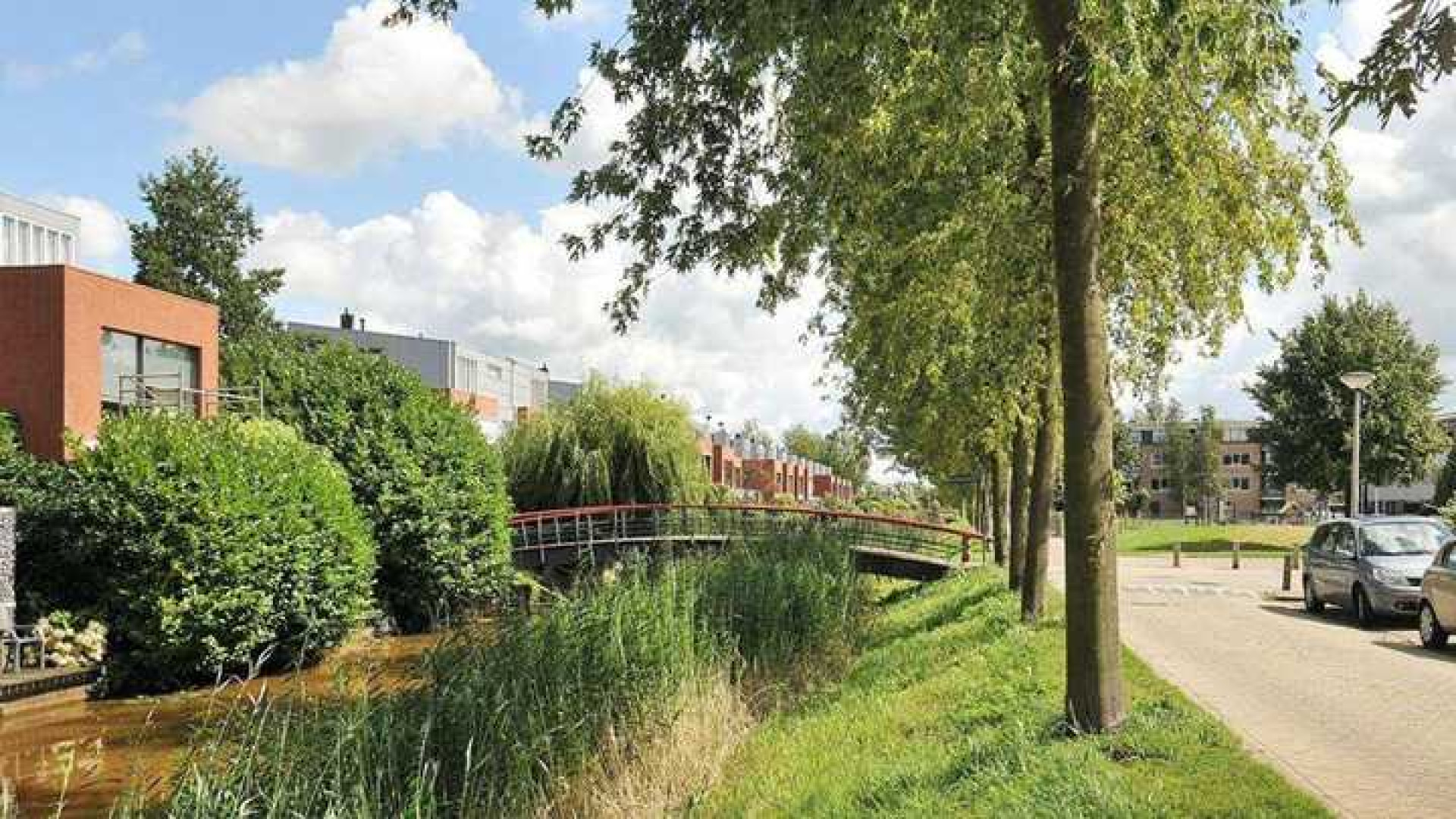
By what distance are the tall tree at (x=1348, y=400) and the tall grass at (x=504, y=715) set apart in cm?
3377

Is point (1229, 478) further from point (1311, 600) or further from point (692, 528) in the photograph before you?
point (1311, 600)

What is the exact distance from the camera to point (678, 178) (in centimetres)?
1053

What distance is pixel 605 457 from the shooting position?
36.3 metres

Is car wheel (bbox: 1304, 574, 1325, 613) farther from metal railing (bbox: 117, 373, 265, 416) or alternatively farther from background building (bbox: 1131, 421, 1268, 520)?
background building (bbox: 1131, 421, 1268, 520)

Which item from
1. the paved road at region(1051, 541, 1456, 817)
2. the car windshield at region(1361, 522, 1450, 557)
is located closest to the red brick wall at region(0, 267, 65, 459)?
the paved road at region(1051, 541, 1456, 817)

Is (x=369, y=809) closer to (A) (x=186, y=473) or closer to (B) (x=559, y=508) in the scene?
(A) (x=186, y=473)

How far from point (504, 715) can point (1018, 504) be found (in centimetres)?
1293

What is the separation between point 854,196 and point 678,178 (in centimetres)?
163

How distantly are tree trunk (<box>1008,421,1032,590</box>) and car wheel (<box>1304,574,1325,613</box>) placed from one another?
4423 millimetres

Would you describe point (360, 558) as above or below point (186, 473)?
below

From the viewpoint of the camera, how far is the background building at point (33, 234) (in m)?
39.5

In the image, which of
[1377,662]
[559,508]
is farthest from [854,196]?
[559,508]

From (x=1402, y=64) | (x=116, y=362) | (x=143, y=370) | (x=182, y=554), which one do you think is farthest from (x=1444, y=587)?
(x=143, y=370)

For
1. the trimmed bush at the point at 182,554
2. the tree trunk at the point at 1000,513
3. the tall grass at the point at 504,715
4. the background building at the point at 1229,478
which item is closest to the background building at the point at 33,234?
the trimmed bush at the point at 182,554
